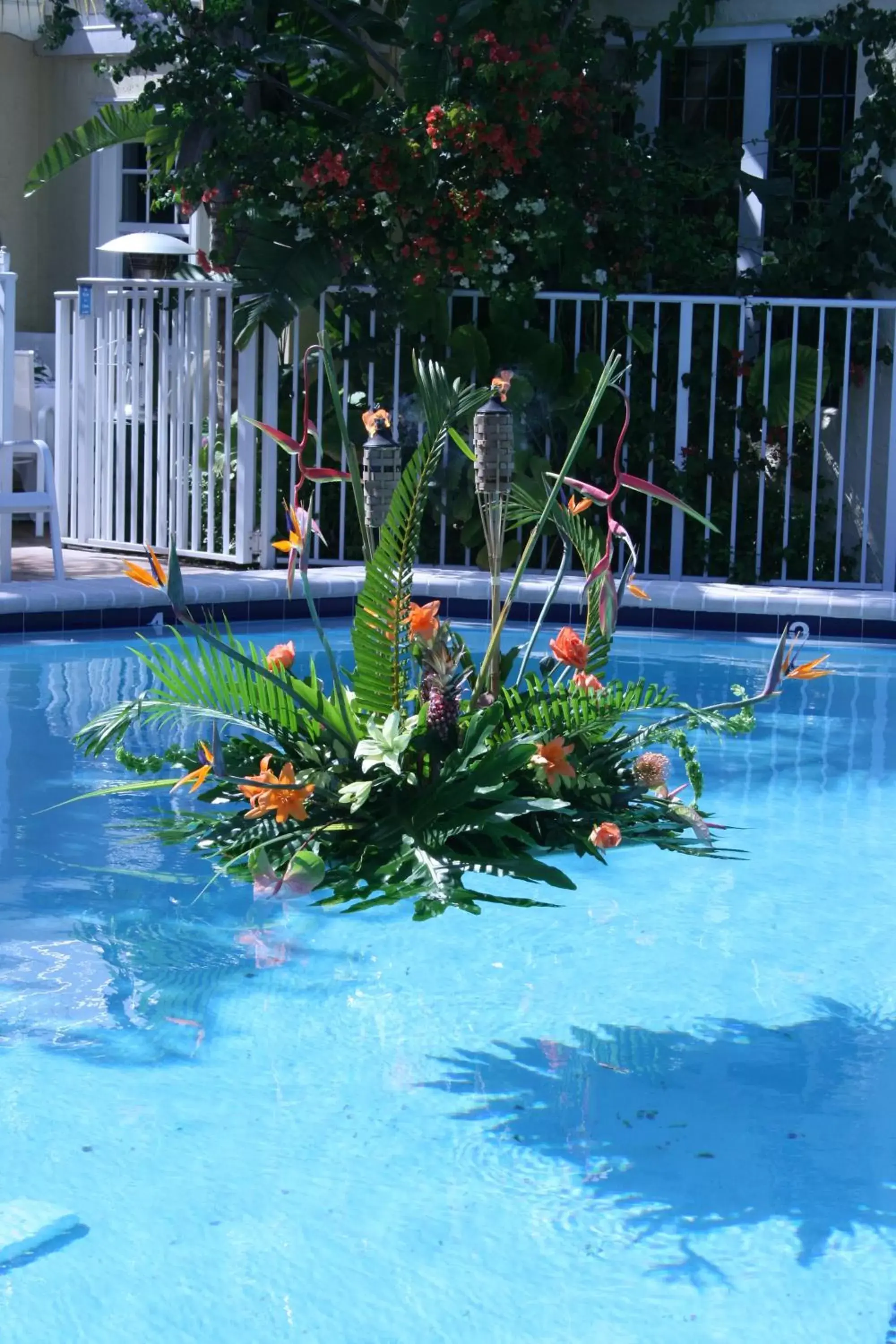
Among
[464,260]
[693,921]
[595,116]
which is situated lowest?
[693,921]

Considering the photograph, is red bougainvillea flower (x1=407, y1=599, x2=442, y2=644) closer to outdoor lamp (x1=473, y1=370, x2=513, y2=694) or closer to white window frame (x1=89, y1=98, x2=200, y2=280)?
outdoor lamp (x1=473, y1=370, x2=513, y2=694)

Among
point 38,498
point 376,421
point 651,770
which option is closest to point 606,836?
point 651,770

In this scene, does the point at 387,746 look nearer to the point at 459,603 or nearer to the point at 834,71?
the point at 459,603

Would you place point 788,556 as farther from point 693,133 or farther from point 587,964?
point 587,964

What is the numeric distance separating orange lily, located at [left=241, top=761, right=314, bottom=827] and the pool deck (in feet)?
16.7

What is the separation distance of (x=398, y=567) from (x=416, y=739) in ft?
1.35

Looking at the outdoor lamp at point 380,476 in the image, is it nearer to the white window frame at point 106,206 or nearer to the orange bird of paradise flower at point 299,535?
the orange bird of paradise flower at point 299,535

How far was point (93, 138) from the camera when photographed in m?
11.5

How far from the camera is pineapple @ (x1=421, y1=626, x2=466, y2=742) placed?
4328mm

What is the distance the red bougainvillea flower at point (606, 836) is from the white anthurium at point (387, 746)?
459 millimetres

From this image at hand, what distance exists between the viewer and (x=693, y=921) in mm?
4906

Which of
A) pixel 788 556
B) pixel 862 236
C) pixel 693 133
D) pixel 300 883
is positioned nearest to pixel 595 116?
pixel 693 133

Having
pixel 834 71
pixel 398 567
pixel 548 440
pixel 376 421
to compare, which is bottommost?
pixel 398 567

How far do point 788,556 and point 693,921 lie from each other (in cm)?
576
